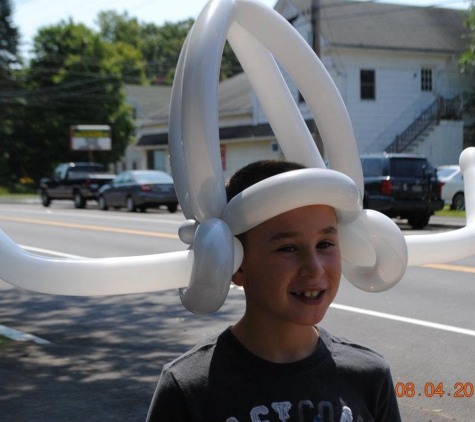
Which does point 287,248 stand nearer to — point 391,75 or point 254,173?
point 254,173

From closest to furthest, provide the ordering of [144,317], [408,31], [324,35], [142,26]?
[144,317] < [324,35] < [408,31] < [142,26]

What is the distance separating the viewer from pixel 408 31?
3931 cm

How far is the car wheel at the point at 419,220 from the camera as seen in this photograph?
21.0 metres

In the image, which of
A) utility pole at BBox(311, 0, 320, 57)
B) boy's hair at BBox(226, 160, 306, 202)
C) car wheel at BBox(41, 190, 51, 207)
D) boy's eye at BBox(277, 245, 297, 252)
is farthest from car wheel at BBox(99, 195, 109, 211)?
boy's eye at BBox(277, 245, 297, 252)

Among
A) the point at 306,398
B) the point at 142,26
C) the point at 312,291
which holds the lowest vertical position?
the point at 306,398

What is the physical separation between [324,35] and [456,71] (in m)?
6.93

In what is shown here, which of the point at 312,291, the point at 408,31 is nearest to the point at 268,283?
the point at 312,291

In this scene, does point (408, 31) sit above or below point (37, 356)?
above

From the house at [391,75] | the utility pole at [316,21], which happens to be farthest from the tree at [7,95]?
the utility pole at [316,21]

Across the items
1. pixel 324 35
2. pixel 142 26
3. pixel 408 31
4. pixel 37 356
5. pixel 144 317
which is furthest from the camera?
pixel 142 26

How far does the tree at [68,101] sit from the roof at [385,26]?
77.1ft

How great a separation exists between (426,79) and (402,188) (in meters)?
20.0

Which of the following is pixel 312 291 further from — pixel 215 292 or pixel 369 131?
pixel 369 131

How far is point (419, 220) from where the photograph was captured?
21.2m
